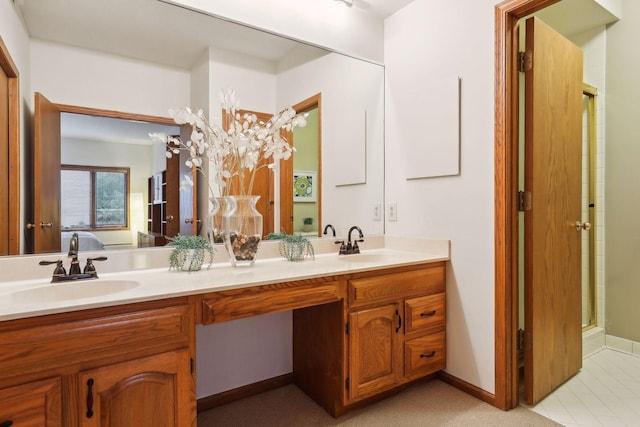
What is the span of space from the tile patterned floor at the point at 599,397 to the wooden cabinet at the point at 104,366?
1.80 metres

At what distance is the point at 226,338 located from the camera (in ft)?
6.40

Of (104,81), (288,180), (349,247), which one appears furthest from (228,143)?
(349,247)

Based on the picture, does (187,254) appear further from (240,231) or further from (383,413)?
(383,413)

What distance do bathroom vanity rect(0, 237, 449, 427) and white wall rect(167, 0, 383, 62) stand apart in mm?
1327

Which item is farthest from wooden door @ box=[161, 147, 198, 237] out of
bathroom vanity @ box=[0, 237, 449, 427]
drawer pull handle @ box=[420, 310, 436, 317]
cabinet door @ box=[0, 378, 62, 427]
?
drawer pull handle @ box=[420, 310, 436, 317]

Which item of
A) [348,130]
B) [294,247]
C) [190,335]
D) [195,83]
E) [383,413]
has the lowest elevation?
[383,413]

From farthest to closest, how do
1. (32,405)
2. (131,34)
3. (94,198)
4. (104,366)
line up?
(131,34) < (94,198) < (104,366) < (32,405)

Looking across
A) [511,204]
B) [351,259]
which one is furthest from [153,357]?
[511,204]

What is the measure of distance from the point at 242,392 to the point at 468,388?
4.15 ft

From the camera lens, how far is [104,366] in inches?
45.4

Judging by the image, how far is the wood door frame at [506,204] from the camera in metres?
1.84

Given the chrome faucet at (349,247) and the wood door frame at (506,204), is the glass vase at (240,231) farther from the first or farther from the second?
the wood door frame at (506,204)

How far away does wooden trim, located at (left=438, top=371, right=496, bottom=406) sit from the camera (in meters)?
1.93

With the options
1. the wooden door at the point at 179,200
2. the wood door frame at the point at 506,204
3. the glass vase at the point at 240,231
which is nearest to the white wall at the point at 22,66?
the wooden door at the point at 179,200
